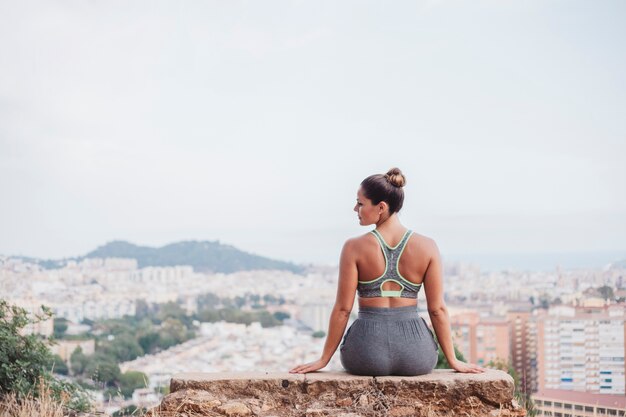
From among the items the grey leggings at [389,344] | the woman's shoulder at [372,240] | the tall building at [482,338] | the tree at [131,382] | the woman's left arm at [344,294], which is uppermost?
the woman's shoulder at [372,240]

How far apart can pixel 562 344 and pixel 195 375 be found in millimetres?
13783

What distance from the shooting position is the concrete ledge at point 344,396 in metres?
3.27

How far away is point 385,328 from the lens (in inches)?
132

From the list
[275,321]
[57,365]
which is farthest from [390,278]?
[275,321]

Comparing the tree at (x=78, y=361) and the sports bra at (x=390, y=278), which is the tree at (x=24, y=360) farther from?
the tree at (x=78, y=361)

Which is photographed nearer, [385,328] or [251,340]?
[385,328]

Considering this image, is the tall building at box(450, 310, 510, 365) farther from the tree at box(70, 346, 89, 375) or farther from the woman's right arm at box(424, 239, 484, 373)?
the woman's right arm at box(424, 239, 484, 373)

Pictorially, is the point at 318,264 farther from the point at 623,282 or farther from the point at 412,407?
the point at 412,407

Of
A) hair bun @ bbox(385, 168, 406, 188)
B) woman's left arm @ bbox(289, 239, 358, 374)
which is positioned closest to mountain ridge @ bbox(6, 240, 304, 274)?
woman's left arm @ bbox(289, 239, 358, 374)

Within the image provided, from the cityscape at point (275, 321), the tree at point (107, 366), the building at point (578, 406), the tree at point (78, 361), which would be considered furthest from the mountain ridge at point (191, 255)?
the building at point (578, 406)

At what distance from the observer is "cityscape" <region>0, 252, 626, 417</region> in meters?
12.6

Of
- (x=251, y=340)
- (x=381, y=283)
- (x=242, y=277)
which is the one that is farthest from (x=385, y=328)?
(x=242, y=277)

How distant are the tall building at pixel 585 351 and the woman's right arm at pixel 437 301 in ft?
34.1

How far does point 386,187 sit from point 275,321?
43.2m
